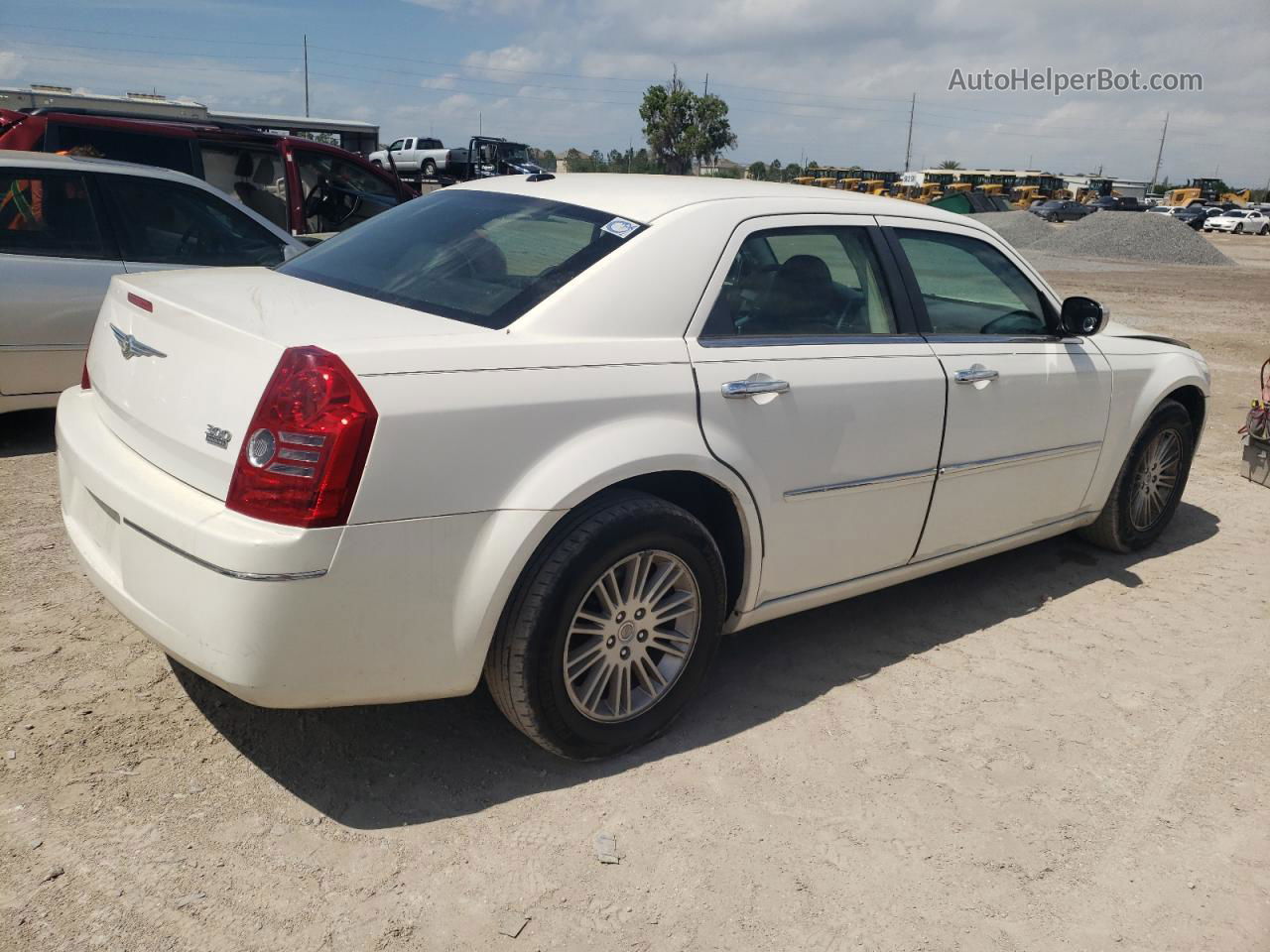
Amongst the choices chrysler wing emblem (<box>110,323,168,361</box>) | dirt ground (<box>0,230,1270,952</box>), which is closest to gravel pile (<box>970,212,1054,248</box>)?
dirt ground (<box>0,230,1270,952</box>)

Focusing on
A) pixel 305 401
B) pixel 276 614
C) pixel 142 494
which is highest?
pixel 305 401

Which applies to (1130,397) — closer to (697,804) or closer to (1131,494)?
(1131,494)

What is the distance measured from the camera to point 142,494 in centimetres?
270

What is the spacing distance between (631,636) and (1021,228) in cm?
3499

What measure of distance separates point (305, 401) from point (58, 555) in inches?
98.1

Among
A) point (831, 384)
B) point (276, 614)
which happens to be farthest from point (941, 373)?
point (276, 614)

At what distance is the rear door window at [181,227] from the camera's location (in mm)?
6051

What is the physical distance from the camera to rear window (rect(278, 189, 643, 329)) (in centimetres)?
308

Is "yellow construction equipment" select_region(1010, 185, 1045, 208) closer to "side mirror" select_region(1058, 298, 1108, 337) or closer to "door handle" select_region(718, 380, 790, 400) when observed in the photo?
"side mirror" select_region(1058, 298, 1108, 337)

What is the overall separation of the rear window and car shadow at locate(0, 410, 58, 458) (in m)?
3.00

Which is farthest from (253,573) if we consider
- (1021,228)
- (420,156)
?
(420,156)

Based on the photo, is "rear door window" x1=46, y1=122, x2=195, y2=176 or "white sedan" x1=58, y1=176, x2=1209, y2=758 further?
"rear door window" x1=46, y1=122, x2=195, y2=176

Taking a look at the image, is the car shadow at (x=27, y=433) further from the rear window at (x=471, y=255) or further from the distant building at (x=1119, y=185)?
the distant building at (x=1119, y=185)

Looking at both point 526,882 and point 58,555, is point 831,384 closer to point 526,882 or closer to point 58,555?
point 526,882
